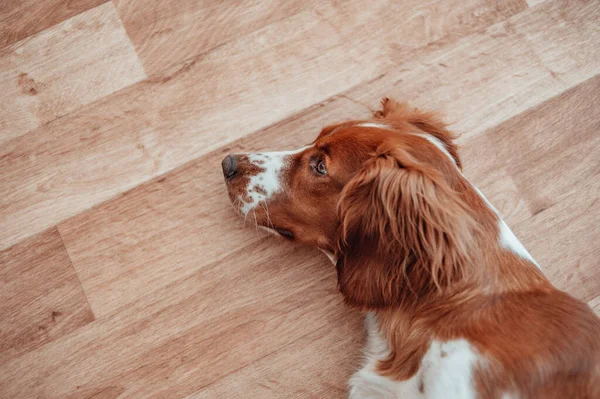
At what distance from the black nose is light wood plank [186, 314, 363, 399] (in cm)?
82

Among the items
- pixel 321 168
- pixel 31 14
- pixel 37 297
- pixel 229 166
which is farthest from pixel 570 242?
pixel 31 14

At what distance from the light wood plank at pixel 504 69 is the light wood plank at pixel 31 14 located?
4.82 feet

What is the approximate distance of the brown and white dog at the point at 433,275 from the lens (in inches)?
74.6

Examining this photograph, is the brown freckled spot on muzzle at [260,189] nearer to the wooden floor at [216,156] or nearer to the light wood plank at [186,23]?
the wooden floor at [216,156]

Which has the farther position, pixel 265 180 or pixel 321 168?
pixel 265 180

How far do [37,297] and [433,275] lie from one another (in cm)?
177

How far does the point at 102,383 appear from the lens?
2.38 meters

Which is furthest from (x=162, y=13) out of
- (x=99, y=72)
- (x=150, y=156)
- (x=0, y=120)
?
(x=0, y=120)

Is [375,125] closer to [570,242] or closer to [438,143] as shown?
[438,143]

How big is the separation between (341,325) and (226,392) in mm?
592

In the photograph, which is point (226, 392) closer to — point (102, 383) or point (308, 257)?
point (102, 383)

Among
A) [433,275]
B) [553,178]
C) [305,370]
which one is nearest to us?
[433,275]

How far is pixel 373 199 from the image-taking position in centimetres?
199

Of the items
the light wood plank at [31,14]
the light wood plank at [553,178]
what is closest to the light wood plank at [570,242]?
the light wood plank at [553,178]
